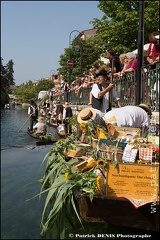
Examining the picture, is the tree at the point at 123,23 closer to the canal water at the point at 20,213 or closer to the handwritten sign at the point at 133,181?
the canal water at the point at 20,213

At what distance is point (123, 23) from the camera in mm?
22219

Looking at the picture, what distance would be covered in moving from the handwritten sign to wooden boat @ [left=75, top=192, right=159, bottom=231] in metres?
0.09

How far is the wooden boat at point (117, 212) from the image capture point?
158 inches

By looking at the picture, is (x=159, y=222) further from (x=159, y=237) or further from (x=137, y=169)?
(x=137, y=169)

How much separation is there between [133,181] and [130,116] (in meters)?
1.88

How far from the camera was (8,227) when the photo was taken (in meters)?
3.62

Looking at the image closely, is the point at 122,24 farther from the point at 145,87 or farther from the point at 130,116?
the point at 130,116

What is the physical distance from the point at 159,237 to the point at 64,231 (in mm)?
1090

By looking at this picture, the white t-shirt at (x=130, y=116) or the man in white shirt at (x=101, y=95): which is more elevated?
the man in white shirt at (x=101, y=95)

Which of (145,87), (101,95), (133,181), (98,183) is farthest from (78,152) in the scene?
(145,87)

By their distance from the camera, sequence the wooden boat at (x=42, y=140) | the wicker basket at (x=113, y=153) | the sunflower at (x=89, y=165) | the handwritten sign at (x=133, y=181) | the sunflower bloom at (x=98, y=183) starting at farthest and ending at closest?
1. the wooden boat at (x=42, y=140)
2. the sunflower at (x=89, y=165)
3. the wicker basket at (x=113, y=153)
4. the sunflower bloom at (x=98, y=183)
5. the handwritten sign at (x=133, y=181)

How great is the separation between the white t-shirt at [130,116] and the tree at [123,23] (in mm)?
16714

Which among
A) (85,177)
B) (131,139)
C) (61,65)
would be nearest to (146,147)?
(131,139)

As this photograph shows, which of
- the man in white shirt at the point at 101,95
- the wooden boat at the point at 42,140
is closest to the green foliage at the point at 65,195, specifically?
the man in white shirt at the point at 101,95
